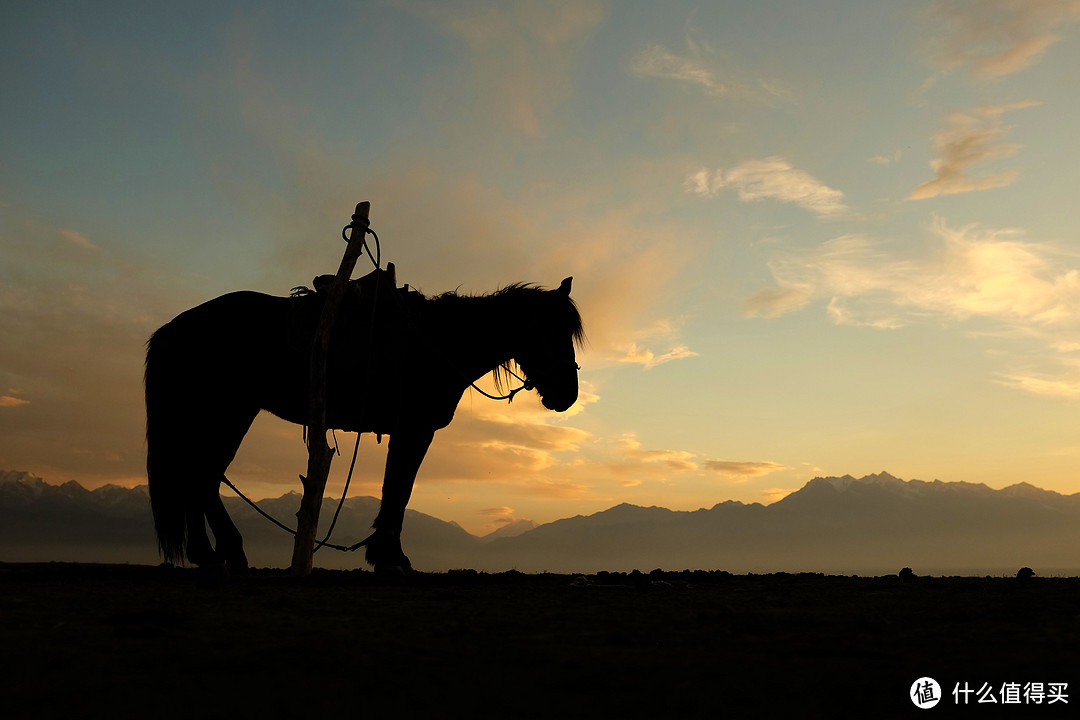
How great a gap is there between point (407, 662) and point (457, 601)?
94.7 inches

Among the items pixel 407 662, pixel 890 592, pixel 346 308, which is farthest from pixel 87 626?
pixel 890 592

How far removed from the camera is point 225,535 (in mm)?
8398

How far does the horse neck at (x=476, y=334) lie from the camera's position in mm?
9289

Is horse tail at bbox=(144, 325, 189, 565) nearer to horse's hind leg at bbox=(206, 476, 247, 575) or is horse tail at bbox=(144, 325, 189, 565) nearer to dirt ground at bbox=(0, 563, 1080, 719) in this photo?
horse's hind leg at bbox=(206, 476, 247, 575)

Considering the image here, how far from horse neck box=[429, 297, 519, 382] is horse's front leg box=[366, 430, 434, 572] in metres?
1.07

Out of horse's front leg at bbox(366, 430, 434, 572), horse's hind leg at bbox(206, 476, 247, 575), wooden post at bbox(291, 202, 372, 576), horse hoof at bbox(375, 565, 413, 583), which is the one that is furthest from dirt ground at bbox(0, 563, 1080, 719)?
horse's front leg at bbox(366, 430, 434, 572)

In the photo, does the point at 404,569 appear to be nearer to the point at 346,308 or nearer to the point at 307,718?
the point at 346,308

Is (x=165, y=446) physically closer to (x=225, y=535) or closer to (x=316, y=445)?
(x=225, y=535)

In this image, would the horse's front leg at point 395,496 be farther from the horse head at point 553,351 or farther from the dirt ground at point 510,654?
the dirt ground at point 510,654

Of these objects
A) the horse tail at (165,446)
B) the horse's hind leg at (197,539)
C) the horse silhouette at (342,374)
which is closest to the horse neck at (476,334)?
the horse silhouette at (342,374)

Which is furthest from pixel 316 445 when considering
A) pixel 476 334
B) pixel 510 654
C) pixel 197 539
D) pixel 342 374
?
pixel 510 654

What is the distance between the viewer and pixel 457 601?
5609 mm

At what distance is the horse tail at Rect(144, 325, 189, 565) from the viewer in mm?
8133

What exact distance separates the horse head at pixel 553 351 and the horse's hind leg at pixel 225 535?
3998 millimetres
